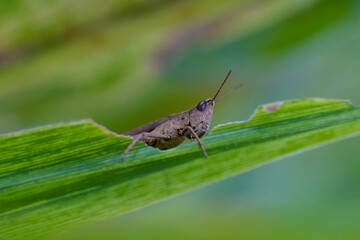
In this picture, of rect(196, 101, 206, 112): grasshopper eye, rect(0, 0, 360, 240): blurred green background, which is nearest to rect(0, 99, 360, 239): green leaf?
rect(0, 0, 360, 240): blurred green background

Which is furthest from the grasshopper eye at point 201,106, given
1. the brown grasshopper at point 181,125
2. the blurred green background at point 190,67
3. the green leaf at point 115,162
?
the green leaf at point 115,162

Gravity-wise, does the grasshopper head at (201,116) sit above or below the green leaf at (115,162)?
above

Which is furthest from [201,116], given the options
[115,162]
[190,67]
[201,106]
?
[115,162]

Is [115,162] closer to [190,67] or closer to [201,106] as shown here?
[201,106]

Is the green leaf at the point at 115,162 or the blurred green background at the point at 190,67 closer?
the green leaf at the point at 115,162

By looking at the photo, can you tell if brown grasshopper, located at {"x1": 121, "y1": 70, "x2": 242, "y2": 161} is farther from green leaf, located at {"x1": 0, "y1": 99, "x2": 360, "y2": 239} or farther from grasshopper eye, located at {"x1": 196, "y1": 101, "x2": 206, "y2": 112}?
green leaf, located at {"x1": 0, "y1": 99, "x2": 360, "y2": 239}

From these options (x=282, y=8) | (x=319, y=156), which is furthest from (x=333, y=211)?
(x=282, y=8)

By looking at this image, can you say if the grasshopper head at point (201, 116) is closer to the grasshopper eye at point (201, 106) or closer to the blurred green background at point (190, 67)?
the grasshopper eye at point (201, 106)
